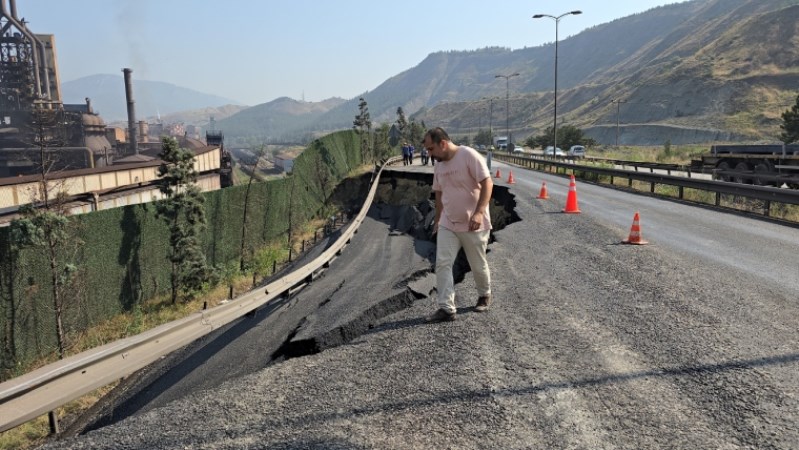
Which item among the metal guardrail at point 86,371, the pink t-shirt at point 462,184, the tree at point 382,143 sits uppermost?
the tree at point 382,143

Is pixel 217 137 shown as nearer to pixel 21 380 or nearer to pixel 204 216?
pixel 204 216

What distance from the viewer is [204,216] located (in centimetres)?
1464

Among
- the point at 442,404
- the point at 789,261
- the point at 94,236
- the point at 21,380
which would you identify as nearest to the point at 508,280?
the point at 442,404

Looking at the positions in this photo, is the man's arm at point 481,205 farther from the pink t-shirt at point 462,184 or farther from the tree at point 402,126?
the tree at point 402,126

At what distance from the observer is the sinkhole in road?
6047mm

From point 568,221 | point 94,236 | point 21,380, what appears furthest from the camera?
point 568,221

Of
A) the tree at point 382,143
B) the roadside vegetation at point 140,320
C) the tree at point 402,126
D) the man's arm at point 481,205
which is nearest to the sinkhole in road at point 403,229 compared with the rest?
the roadside vegetation at point 140,320

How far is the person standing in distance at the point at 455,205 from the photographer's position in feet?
17.6

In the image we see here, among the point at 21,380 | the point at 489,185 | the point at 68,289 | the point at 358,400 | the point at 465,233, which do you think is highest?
the point at 489,185

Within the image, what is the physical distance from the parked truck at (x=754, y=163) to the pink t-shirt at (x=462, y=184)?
18.0m

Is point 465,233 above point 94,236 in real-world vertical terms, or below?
above

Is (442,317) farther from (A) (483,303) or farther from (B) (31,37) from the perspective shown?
(B) (31,37)

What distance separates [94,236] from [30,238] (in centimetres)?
214

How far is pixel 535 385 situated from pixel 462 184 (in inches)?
85.3
